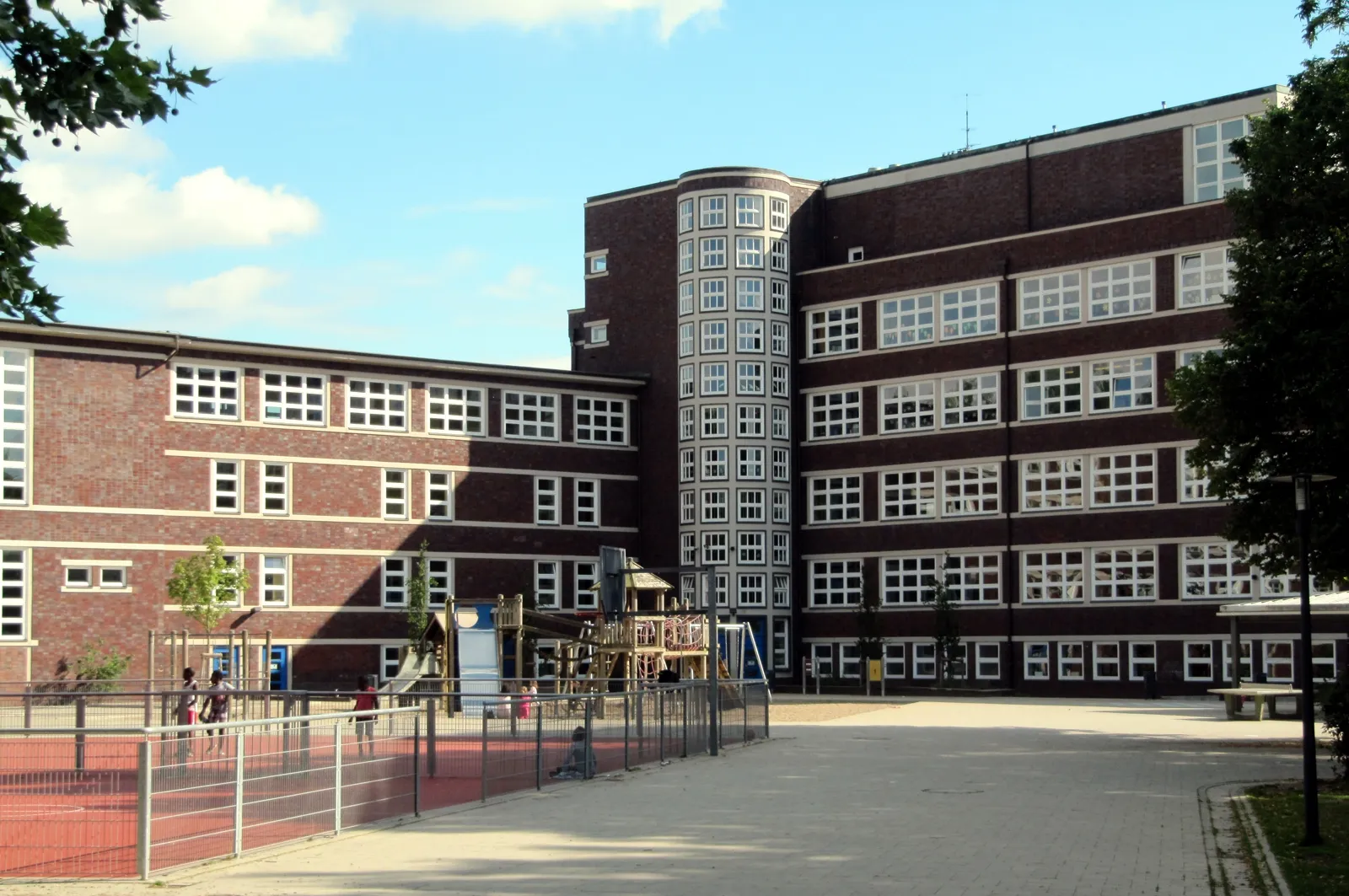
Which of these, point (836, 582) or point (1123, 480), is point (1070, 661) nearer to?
point (1123, 480)

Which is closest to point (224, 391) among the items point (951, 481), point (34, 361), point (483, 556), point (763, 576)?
point (34, 361)

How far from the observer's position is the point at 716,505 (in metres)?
66.3

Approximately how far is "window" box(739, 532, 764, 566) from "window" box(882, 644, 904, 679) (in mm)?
5366

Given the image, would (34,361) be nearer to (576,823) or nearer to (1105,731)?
(1105,731)

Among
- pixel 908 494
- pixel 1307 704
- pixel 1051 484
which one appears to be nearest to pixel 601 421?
pixel 908 494

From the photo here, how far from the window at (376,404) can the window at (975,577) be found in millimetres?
20406

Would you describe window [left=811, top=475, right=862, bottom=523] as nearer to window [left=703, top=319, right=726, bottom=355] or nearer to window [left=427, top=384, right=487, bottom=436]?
window [left=703, top=319, right=726, bottom=355]

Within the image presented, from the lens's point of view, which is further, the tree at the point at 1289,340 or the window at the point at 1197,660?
the window at the point at 1197,660

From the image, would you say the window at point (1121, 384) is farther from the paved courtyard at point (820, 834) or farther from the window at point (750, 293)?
the paved courtyard at point (820, 834)

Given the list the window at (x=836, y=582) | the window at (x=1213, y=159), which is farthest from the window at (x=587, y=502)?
the window at (x=1213, y=159)

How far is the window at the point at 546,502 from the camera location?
2596 inches

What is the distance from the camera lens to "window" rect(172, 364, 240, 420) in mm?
57844

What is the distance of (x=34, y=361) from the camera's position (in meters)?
54.5

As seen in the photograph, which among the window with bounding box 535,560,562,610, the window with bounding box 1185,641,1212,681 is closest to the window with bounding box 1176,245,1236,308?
the window with bounding box 1185,641,1212,681
